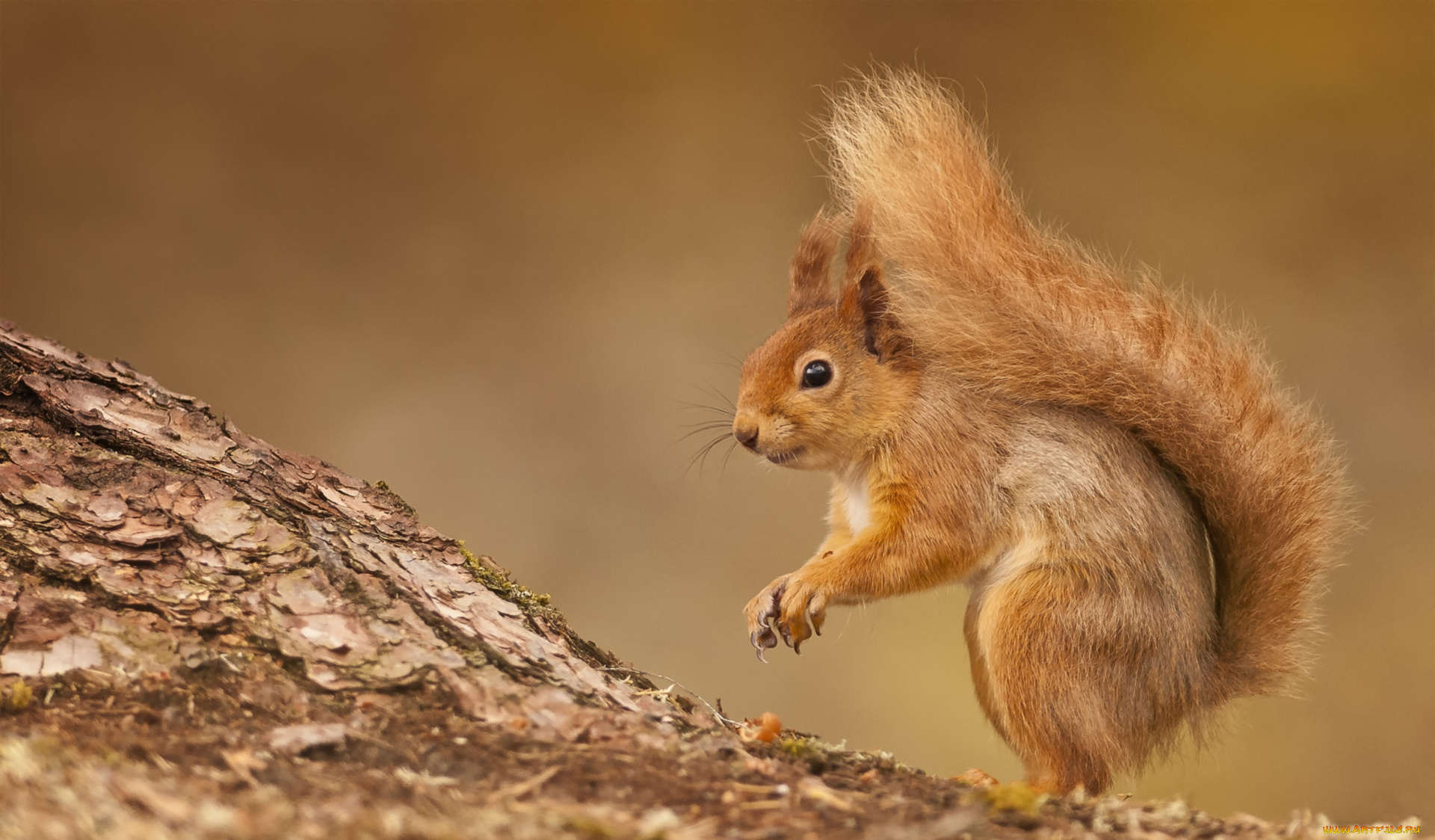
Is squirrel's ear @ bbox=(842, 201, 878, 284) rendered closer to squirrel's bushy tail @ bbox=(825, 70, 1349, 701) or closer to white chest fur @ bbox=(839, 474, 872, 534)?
squirrel's bushy tail @ bbox=(825, 70, 1349, 701)

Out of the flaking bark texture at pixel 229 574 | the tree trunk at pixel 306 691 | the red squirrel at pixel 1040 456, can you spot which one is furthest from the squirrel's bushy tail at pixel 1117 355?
the flaking bark texture at pixel 229 574

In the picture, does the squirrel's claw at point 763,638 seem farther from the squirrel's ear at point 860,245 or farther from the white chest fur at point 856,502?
the squirrel's ear at point 860,245

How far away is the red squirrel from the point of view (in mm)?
1694

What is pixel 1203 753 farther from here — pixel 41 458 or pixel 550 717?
pixel 41 458

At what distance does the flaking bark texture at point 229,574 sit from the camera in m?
1.25

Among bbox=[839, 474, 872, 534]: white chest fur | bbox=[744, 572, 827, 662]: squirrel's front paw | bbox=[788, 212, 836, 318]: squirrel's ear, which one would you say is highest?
bbox=[788, 212, 836, 318]: squirrel's ear

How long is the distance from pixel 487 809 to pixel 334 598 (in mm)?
491

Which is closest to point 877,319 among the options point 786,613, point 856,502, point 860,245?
point 860,245

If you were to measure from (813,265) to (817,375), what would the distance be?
31 cm

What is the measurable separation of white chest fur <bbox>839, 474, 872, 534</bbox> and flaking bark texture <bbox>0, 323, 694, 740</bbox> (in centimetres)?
59

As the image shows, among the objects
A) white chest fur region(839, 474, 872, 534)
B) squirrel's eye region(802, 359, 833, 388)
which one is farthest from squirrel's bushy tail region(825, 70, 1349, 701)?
white chest fur region(839, 474, 872, 534)

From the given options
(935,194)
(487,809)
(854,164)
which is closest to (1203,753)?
(935,194)

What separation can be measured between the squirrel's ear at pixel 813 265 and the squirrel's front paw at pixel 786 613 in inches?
23.4

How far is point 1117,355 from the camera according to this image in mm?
1761
